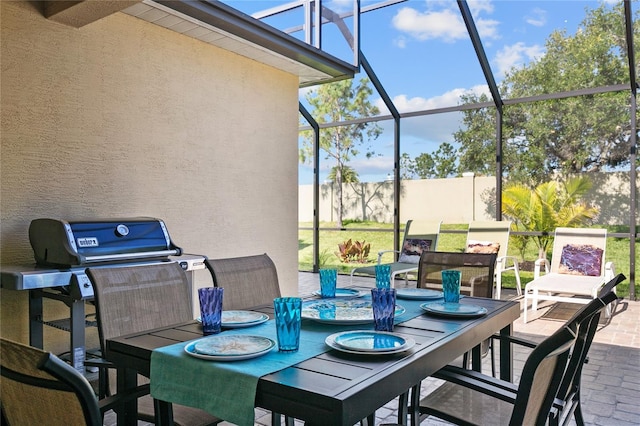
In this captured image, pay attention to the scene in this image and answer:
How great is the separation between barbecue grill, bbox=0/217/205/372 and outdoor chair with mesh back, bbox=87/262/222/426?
849mm

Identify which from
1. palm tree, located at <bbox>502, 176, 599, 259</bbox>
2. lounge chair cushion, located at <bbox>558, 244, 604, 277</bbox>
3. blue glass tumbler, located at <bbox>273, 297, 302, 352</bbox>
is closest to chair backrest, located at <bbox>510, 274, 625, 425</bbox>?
blue glass tumbler, located at <bbox>273, 297, 302, 352</bbox>

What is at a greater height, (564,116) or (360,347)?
(564,116)

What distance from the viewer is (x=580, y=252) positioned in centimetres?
575

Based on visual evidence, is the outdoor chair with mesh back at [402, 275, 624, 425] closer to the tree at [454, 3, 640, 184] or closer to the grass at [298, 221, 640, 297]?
the grass at [298, 221, 640, 297]

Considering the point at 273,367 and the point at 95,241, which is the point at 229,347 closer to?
the point at 273,367

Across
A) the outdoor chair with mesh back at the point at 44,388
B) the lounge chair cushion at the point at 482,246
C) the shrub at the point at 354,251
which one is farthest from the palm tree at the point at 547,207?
the outdoor chair with mesh back at the point at 44,388

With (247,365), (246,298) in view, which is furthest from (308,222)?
(247,365)

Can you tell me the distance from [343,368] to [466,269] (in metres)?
1.79

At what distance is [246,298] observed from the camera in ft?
8.46

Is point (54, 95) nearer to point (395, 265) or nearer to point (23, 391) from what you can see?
point (23, 391)

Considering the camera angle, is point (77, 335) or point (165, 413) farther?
point (77, 335)

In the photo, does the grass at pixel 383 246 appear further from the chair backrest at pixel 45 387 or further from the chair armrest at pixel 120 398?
the chair backrest at pixel 45 387

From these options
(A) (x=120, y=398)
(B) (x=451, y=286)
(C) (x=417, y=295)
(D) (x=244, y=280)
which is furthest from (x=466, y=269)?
(A) (x=120, y=398)

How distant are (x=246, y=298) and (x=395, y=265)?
3977mm
